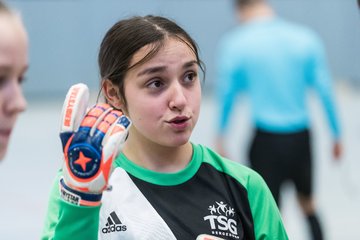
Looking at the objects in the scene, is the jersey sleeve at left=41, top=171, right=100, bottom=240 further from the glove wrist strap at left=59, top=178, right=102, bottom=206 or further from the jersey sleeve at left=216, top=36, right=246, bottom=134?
the jersey sleeve at left=216, top=36, right=246, bottom=134

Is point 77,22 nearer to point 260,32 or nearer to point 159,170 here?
point 260,32

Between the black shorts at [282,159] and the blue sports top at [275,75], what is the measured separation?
0.07 metres

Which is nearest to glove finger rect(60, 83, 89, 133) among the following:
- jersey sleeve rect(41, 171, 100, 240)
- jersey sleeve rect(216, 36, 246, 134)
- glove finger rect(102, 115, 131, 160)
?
glove finger rect(102, 115, 131, 160)

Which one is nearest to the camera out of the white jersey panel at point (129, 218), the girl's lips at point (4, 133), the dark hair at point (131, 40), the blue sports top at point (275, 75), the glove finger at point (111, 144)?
the girl's lips at point (4, 133)

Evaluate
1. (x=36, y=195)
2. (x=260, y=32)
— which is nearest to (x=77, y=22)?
(x=36, y=195)

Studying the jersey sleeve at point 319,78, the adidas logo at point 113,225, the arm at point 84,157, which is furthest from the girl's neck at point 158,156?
the jersey sleeve at point 319,78

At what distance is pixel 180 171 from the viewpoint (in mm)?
2887

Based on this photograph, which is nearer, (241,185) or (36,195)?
(241,185)

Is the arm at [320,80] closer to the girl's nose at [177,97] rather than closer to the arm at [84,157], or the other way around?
the girl's nose at [177,97]

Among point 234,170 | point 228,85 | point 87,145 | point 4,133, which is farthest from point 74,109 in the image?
point 228,85

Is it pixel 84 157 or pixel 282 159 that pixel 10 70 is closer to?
pixel 84 157

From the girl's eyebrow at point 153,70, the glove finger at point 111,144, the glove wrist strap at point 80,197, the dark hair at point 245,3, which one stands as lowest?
the glove wrist strap at point 80,197

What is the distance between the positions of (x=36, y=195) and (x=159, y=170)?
18.4ft

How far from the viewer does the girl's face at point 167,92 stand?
279 centimetres
